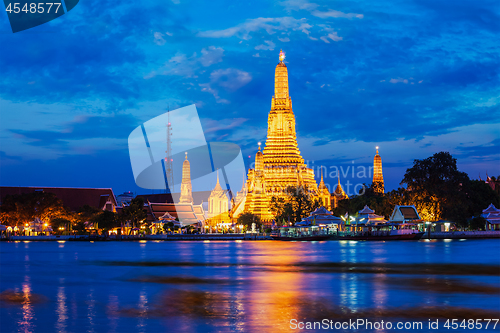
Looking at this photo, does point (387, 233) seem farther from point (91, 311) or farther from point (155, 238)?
point (91, 311)

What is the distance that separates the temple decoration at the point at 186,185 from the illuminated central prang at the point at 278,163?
89.3 feet

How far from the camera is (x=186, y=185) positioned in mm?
119875

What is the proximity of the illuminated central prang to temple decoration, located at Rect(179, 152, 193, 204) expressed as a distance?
27.2m

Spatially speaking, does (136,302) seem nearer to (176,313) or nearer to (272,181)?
(176,313)

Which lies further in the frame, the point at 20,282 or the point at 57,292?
the point at 20,282

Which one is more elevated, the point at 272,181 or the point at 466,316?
the point at 272,181

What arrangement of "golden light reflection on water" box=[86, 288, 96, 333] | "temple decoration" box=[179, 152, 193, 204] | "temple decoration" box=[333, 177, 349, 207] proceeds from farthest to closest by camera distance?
"temple decoration" box=[333, 177, 349, 207], "temple decoration" box=[179, 152, 193, 204], "golden light reflection on water" box=[86, 288, 96, 333]

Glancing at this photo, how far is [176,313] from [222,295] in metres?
3.72

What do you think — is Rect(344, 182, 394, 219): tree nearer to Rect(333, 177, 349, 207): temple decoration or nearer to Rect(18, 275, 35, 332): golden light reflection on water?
Rect(333, 177, 349, 207): temple decoration

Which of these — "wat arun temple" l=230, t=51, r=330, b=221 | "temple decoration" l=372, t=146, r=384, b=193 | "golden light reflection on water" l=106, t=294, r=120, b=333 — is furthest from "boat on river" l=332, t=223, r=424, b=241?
"golden light reflection on water" l=106, t=294, r=120, b=333

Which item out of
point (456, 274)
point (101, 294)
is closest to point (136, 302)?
point (101, 294)

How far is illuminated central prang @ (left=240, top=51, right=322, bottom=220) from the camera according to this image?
88750mm

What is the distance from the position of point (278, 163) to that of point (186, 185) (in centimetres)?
3400

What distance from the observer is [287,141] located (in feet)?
300
